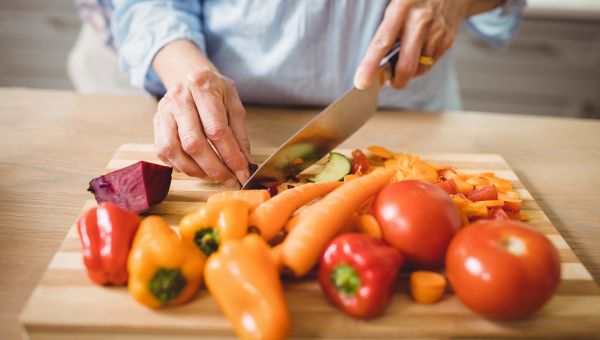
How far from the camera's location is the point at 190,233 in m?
0.95

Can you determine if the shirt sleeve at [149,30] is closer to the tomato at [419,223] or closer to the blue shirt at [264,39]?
the blue shirt at [264,39]

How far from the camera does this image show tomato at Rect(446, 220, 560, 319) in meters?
0.82

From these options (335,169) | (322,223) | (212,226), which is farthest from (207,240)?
(335,169)

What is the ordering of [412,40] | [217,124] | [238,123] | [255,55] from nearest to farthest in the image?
[217,124], [238,123], [412,40], [255,55]

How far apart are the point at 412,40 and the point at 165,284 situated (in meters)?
0.97

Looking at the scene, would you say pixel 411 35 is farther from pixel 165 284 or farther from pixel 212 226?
pixel 165 284

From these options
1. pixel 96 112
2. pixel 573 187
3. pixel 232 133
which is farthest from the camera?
pixel 96 112

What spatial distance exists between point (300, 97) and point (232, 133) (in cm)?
55

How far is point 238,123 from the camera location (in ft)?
4.19

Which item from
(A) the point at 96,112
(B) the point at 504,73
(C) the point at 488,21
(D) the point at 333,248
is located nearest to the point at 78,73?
(A) the point at 96,112

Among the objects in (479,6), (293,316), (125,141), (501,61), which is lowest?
(501,61)

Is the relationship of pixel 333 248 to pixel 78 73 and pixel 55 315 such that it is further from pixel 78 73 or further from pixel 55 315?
pixel 78 73

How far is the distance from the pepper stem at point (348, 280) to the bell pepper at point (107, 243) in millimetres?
403

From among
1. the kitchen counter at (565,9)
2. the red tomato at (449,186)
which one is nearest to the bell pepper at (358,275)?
the red tomato at (449,186)
